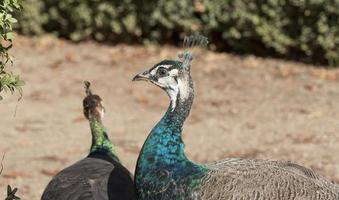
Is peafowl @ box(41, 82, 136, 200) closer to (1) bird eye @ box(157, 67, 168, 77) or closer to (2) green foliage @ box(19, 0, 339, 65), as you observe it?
(1) bird eye @ box(157, 67, 168, 77)

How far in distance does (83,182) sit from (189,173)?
86 centimetres

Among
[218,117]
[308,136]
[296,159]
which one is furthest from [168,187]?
[218,117]

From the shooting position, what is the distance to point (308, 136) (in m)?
9.01

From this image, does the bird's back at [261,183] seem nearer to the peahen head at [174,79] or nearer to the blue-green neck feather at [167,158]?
the blue-green neck feather at [167,158]

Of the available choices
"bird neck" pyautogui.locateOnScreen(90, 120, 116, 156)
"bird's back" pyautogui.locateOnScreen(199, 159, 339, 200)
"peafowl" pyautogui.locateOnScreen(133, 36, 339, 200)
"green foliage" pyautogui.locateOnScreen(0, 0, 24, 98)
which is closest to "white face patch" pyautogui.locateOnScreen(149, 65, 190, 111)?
"peafowl" pyautogui.locateOnScreen(133, 36, 339, 200)

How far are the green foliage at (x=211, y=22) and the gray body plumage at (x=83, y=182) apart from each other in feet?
19.2

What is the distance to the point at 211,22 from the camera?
12227mm

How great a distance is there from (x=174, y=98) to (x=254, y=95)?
5401 millimetres

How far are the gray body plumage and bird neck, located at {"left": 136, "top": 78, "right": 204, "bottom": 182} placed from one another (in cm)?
47

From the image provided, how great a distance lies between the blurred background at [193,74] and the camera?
347 inches

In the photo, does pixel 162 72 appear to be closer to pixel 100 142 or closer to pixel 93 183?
pixel 93 183

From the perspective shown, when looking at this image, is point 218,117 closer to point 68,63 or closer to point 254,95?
point 254,95

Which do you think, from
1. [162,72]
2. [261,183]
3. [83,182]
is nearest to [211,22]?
[83,182]

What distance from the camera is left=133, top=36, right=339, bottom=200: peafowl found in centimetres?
509
